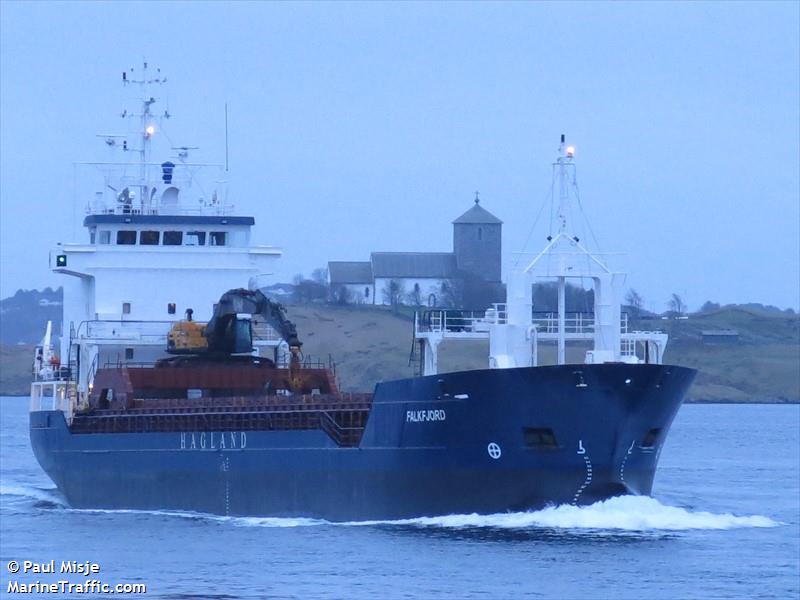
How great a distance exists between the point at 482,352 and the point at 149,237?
4083cm

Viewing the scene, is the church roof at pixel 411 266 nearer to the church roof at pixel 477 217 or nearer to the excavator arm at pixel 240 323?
the church roof at pixel 477 217

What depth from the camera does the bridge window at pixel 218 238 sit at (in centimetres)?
4262

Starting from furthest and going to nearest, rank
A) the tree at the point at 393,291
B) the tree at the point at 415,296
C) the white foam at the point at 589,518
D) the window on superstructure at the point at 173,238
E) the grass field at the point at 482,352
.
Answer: the tree at the point at 393,291 < the tree at the point at 415,296 < the grass field at the point at 482,352 < the window on superstructure at the point at 173,238 < the white foam at the point at 589,518

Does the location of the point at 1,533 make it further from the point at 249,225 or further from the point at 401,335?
the point at 401,335

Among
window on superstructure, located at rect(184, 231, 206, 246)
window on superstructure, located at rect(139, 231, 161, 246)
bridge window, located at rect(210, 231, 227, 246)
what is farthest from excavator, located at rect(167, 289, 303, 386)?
window on superstructure, located at rect(139, 231, 161, 246)

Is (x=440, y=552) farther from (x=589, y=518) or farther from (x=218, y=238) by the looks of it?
(x=218, y=238)

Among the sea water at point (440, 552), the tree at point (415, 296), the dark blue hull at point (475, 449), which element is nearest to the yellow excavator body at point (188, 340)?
the sea water at point (440, 552)

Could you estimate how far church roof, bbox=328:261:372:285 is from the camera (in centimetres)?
12744

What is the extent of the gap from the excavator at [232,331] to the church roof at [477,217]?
92.3 meters

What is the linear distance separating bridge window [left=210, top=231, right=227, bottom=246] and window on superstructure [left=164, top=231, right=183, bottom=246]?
0.76 meters

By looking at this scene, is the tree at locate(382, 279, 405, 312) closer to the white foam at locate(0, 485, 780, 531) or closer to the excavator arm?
the excavator arm

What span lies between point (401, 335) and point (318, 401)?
61305mm

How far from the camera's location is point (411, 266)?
125688mm

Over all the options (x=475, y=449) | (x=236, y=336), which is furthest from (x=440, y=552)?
(x=236, y=336)
